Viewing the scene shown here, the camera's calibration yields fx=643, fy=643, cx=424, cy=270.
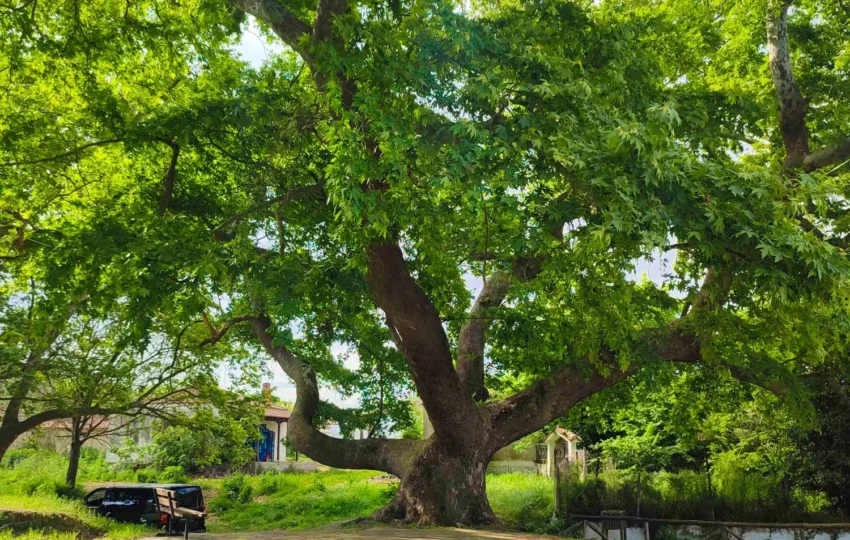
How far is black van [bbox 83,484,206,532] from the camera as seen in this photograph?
633 inches

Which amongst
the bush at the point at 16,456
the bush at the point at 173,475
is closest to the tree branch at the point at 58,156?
the bush at the point at 173,475

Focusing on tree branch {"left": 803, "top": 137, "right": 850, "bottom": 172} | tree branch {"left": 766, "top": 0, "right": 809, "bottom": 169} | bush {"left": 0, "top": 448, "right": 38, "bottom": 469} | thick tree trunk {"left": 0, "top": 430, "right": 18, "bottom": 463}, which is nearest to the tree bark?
thick tree trunk {"left": 0, "top": 430, "right": 18, "bottom": 463}

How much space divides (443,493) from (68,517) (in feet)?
26.1

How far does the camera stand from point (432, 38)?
23.2 ft

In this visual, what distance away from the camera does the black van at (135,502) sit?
16078mm

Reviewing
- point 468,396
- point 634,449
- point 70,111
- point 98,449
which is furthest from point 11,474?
point 634,449

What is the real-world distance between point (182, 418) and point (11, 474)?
27.0ft

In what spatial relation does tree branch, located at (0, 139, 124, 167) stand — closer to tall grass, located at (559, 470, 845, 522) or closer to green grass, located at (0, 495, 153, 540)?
green grass, located at (0, 495, 153, 540)

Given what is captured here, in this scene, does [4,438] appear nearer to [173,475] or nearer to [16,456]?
[173,475]

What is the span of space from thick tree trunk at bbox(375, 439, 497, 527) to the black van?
6831 mm

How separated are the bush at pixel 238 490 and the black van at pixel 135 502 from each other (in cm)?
663

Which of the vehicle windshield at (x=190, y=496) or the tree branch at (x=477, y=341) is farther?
the vehicle windshield at (x=190, y=496)

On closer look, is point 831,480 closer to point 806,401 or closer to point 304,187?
point 806,401

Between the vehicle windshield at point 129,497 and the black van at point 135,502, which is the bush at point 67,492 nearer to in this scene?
the black van at point 135,502
